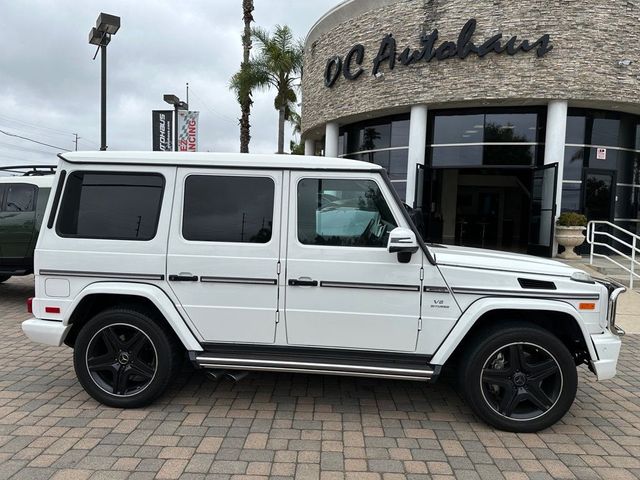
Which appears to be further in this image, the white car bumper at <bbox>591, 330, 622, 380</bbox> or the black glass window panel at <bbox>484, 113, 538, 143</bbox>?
the black glass window panel at <bbox>484, 113, 538, 143</bbox>

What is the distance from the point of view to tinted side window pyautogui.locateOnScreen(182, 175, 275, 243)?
356 centimetres

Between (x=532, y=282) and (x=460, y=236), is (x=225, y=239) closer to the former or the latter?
(x=532, y=282)

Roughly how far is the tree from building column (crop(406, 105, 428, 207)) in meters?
9.90

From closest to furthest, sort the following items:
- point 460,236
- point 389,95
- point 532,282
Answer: point 532,282, point 389,95, point 460,236

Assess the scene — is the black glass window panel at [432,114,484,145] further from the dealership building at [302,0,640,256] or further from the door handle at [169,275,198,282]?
the door handle at [169,275,198,282]

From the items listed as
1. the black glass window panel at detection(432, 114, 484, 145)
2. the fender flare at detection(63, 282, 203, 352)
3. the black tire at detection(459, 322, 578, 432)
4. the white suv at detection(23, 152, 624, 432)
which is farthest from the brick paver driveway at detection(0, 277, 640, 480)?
the black glass window panel at detection(432, 114, 484, 145)

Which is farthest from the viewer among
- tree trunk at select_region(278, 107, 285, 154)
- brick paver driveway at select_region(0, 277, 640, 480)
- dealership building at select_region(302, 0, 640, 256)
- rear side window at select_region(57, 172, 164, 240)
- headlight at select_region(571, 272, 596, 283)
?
tree trunk at select_region(278, 107, 285, 154)

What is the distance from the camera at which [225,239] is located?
11.7ft

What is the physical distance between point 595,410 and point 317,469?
8.60 feet

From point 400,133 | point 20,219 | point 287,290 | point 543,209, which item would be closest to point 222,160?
point 287,290

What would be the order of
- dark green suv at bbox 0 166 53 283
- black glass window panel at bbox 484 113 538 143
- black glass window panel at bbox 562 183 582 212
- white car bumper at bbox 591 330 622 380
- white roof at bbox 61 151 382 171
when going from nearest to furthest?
1. white car bumper at bbox 591 330 622 380
2. white roof at bbox 61 151 382 171
3. dark green suv at bbox 0 166 53 283
4. black glass window panel at bbox 562 183 582 212
5. black glass window panel at bbox 484 113 538 143

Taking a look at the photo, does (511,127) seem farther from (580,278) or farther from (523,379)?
(523,379)

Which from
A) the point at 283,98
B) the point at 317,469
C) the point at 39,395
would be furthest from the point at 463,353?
the point at 283,98

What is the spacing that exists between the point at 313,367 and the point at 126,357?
155 centimetres
